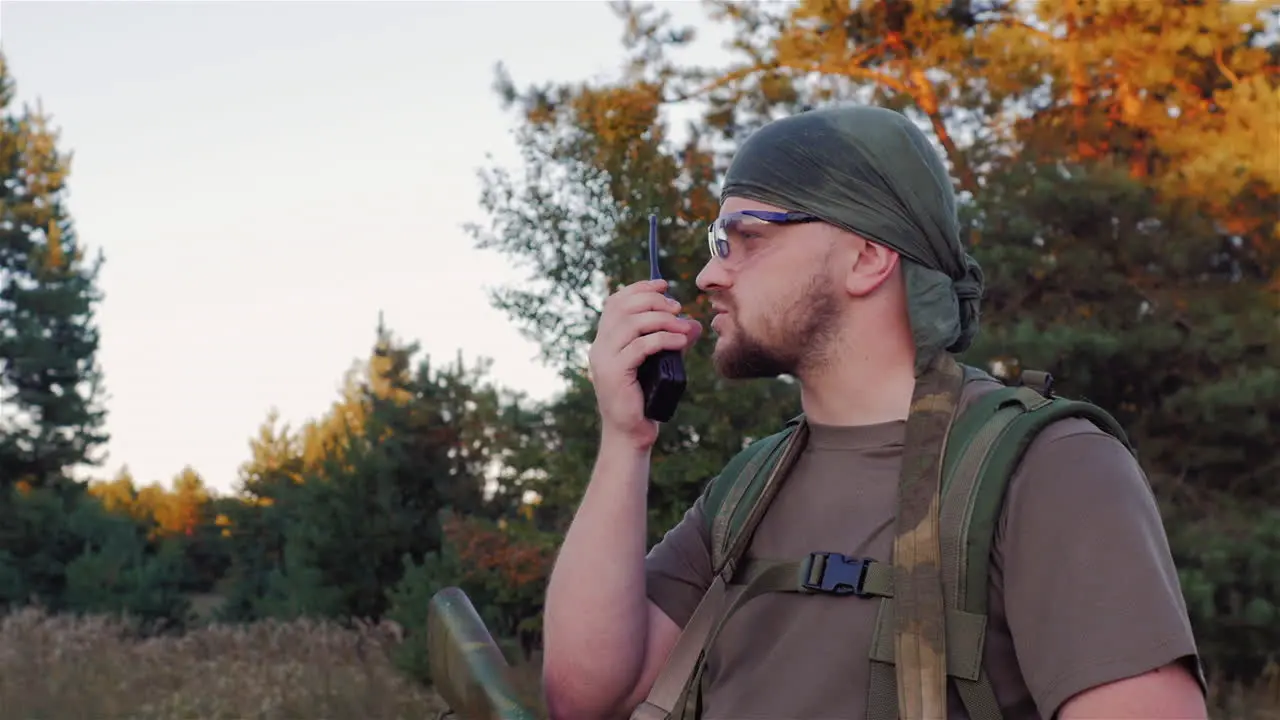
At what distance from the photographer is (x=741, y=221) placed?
2309mm

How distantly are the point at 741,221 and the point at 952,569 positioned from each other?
752 millimetres

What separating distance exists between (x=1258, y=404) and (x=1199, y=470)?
5.02ft

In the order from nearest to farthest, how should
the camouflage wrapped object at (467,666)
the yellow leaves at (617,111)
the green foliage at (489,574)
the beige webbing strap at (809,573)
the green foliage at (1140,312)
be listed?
the beige webbing strap at (809,573) < the camouflage wrapped object at (467,666) < the green foliage at (1140,312) < the green foliage at (489,574) < the yellow leaves at (617,111)

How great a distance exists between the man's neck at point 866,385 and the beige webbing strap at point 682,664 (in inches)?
14.3

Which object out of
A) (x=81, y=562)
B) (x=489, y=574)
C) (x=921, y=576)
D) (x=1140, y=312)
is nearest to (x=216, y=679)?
(x=489, y=574)

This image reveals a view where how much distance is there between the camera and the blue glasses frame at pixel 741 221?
7.39 ft

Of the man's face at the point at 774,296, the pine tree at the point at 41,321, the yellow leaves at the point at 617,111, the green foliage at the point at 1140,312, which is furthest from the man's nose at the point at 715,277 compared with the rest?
the pine tree at the point at 41,321

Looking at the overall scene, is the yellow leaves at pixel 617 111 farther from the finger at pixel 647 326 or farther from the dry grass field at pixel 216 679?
the finger at pixel 647 326

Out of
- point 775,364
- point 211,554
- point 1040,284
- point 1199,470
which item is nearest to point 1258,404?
point 1199,470

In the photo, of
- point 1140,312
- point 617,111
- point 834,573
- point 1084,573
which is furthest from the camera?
point 617,111

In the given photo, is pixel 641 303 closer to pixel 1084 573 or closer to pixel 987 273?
pixel 1084 573

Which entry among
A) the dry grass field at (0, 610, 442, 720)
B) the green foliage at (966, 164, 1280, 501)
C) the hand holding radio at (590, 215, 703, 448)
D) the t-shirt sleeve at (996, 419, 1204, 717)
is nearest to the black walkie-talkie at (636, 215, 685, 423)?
the hand holding radio at (590, 215, 703, 448)

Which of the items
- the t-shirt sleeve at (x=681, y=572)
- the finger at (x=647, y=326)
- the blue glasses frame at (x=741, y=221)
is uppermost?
the blue glasses frame at (x=741, y=221)

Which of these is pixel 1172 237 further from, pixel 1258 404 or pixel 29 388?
pixel 29 388
